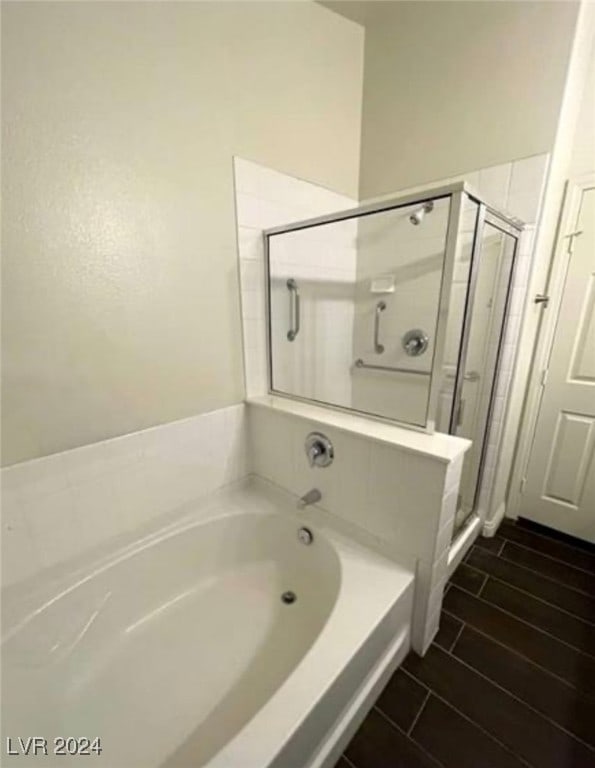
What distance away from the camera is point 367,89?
1837 millimetres

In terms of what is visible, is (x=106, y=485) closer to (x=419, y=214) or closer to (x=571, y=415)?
(x=419, y=214)

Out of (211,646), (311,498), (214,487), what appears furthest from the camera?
(214,487)

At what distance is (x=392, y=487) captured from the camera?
1.22 metres

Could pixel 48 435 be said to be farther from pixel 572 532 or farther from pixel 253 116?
pixel 572 532

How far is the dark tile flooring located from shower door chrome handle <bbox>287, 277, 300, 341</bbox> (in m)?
1.51

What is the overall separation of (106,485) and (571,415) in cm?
226

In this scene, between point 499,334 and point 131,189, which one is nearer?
point 131,189

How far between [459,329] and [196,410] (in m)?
1.16

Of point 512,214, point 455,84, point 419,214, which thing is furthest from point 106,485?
point 455,84

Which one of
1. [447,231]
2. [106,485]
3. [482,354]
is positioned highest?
[447,231]

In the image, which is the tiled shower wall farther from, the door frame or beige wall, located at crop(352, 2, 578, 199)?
the door frame

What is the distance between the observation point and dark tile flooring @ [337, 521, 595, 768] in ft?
3.29

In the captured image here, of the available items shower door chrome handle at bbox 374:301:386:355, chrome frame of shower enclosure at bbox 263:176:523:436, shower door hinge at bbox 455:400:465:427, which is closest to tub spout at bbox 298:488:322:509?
chrome frame of shower enclosure at bbox 263:176:523:436

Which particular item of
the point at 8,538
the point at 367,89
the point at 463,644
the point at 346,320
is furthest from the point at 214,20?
the point at 463,644
